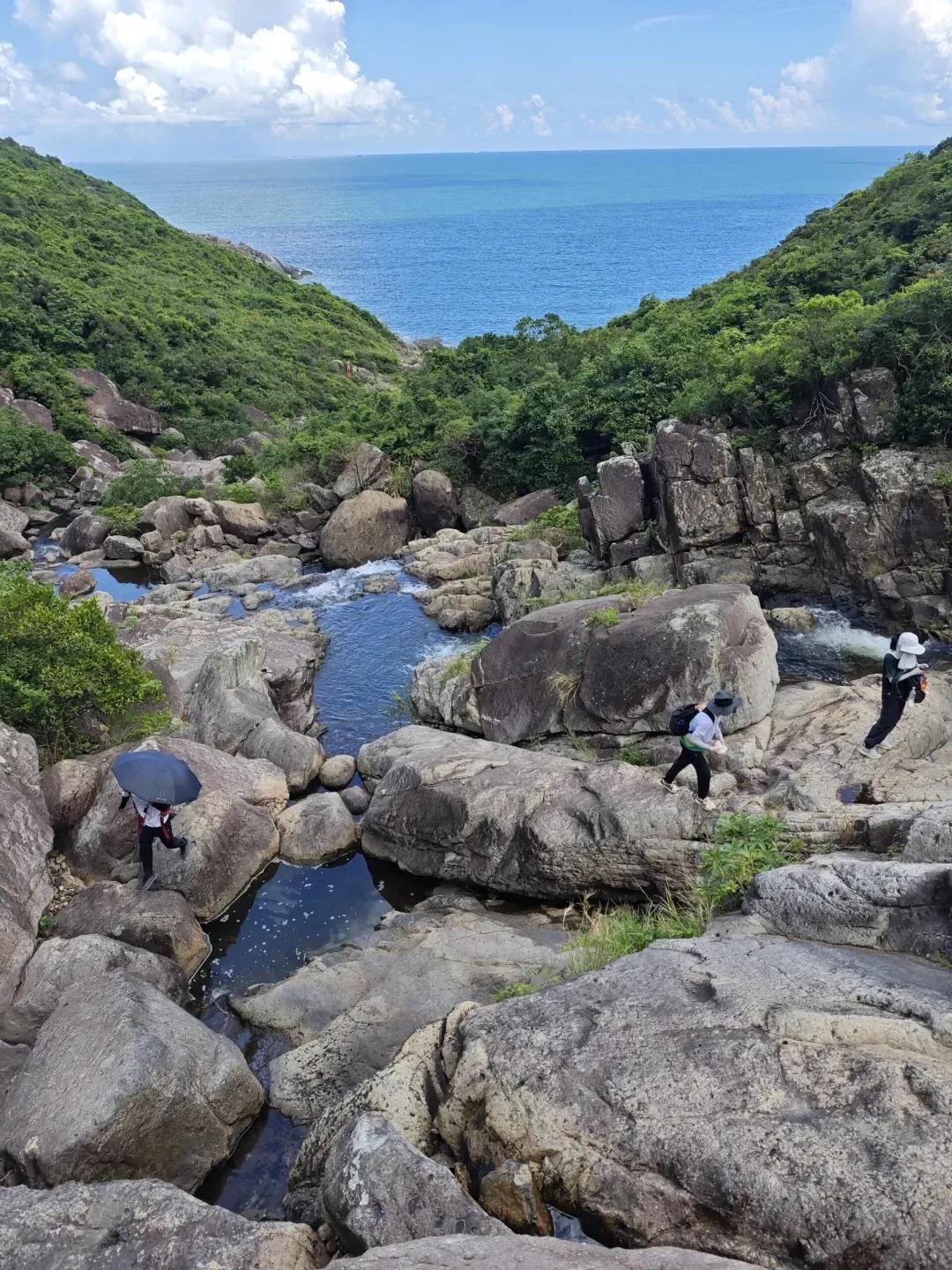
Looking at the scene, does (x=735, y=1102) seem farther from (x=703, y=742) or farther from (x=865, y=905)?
(x=703, y=742)

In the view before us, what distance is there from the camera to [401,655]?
1061 inches

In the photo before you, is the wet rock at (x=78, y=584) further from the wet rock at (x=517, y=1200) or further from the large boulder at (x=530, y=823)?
the wet rock at (x=517, y=1200)

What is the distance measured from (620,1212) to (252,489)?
36.7 meters

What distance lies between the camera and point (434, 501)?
124 feet

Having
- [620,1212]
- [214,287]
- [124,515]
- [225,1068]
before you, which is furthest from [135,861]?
[214,287]

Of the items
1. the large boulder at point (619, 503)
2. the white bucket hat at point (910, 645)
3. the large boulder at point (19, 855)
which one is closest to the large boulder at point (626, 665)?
the white bucket hat at point (910, 645)

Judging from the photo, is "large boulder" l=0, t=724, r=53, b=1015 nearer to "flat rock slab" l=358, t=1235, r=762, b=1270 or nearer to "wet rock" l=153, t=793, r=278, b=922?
"wet rock" l=153, t=793, r=278, b=922

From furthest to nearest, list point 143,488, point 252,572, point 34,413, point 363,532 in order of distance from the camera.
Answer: point 34,413 < point 143,488 < point 363,532 < point 252,572

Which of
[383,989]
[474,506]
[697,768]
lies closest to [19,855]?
[383,989]

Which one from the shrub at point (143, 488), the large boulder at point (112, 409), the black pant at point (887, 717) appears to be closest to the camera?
the black pant at point (887, 717)

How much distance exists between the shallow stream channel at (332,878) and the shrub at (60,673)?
4.52 metres

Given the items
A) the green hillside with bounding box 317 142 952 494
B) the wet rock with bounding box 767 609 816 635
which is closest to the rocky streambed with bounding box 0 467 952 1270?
the wet rock with bounding box 767 609 816 635

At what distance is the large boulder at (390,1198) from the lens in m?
6.99

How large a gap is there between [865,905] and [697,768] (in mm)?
4448
